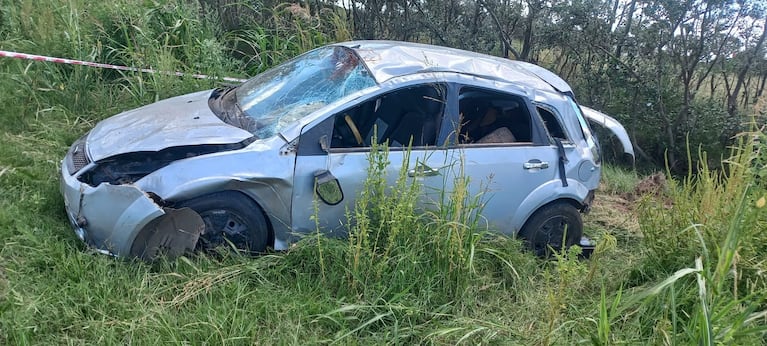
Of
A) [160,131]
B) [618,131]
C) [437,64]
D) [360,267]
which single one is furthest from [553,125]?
[160,131]

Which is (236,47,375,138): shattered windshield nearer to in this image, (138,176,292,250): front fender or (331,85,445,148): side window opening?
(331,85,445,148): side window opening

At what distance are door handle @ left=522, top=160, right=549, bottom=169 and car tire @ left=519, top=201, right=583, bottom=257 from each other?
33 centimetres

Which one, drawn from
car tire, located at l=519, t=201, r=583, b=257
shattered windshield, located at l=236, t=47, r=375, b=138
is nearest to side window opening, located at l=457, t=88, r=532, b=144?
car tire, located at l=519, t=201, r=583, b=257

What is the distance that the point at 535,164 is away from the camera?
4.06 m

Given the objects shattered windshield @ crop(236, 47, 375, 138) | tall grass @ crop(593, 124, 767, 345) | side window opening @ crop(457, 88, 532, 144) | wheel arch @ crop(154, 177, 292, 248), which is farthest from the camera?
side window opening @ crop(457, 88, 532, 144)

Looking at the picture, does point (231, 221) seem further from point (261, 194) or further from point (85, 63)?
point (85, 63)

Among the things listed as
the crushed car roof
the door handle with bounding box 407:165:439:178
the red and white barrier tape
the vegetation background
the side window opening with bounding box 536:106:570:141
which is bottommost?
the vegetation background

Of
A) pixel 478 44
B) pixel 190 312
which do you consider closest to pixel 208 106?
pixel 190 312

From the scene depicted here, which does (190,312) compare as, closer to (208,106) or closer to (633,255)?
(208,106)

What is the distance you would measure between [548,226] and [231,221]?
228cm

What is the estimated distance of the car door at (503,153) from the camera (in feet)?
12.9

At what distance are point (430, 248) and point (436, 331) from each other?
625mm

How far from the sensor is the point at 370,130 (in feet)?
13.4

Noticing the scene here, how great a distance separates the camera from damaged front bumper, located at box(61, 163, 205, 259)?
323 cm
